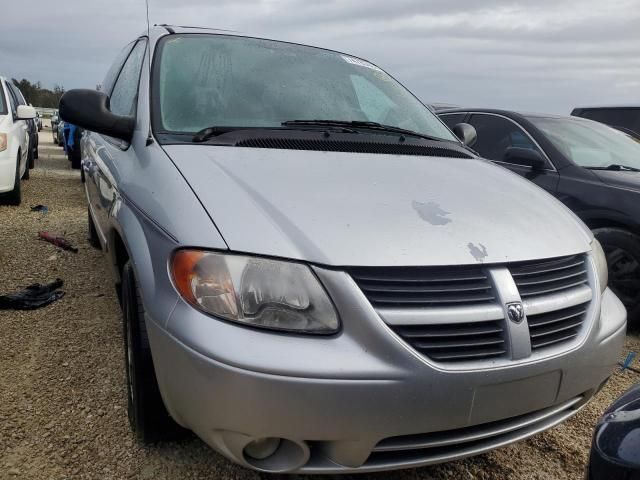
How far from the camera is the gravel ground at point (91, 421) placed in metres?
1.93

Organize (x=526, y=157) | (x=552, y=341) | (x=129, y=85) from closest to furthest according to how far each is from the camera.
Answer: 1. (x=552, y=341)
2. (x=129, y=85)
3. (x=526, y=157)

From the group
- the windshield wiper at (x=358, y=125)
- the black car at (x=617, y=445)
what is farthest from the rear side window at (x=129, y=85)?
the black car at (x=617, y=445)

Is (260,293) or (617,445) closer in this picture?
(617,445)

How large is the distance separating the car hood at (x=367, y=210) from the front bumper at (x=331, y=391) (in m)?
0.16

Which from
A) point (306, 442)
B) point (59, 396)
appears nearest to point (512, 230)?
point (306, 442)

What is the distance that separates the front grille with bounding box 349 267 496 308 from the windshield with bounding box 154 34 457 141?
43.0 inches

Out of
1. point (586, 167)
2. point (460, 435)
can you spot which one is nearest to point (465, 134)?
point (586, 167)

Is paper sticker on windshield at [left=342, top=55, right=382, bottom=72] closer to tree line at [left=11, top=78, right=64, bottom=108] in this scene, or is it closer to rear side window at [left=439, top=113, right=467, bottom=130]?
rear side window at [left=439, top=113, right=467, bottom=130]

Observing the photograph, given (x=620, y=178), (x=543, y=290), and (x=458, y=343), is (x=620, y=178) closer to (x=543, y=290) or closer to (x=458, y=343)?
(x=543, y=290)

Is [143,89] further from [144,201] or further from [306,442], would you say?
[306,442]

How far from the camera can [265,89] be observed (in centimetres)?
247

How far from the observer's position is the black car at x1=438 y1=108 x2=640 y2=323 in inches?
141

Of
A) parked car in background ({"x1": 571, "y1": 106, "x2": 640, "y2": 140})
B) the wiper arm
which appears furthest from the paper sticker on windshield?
parked car in background ({"x1": 571, "y1": 106, "x2": 640, "y2": 140})

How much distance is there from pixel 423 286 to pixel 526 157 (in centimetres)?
308
